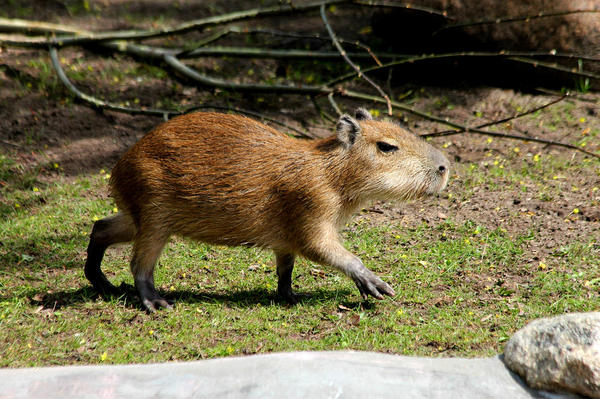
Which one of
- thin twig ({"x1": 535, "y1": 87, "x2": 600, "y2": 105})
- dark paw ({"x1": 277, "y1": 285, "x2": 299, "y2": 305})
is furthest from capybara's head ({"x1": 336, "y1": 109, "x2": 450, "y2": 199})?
thin twig ({"x1": 535, "y1": 87, "x2": 600, "y2": 105})

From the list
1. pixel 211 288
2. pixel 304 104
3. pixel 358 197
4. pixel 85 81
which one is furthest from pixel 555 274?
pixel 85 81

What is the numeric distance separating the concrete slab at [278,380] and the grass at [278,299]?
712 mm

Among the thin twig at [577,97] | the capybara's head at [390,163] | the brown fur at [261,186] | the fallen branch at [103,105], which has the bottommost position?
the fallen branch at [103,105]

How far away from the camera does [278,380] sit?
3.01 m

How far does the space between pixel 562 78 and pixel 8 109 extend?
6.50 metres

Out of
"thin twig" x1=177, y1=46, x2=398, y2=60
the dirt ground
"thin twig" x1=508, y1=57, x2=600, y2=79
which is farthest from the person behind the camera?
"thin twig" x1=177, y1=46, x2=398, y2=60

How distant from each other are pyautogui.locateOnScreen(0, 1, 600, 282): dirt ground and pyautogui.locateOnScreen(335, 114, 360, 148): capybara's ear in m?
1.59

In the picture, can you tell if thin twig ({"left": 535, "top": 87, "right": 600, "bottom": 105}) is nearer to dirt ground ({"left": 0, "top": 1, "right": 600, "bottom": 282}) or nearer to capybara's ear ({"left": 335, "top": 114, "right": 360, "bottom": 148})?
dirt ground ({"left": 0, "top": 1, "right": 600, "bottom": 282})

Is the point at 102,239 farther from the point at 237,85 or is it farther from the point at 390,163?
the point at 237,85

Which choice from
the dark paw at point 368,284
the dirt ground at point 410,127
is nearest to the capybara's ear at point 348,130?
the dark paw at point 368,284

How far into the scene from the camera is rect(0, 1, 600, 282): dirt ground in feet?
19.0

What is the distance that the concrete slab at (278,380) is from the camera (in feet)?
9.78

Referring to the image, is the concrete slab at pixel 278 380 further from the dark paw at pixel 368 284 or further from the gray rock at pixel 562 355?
the dark paw at pixel 368 284

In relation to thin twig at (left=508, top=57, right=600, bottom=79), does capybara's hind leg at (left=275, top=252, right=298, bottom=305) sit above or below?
below
